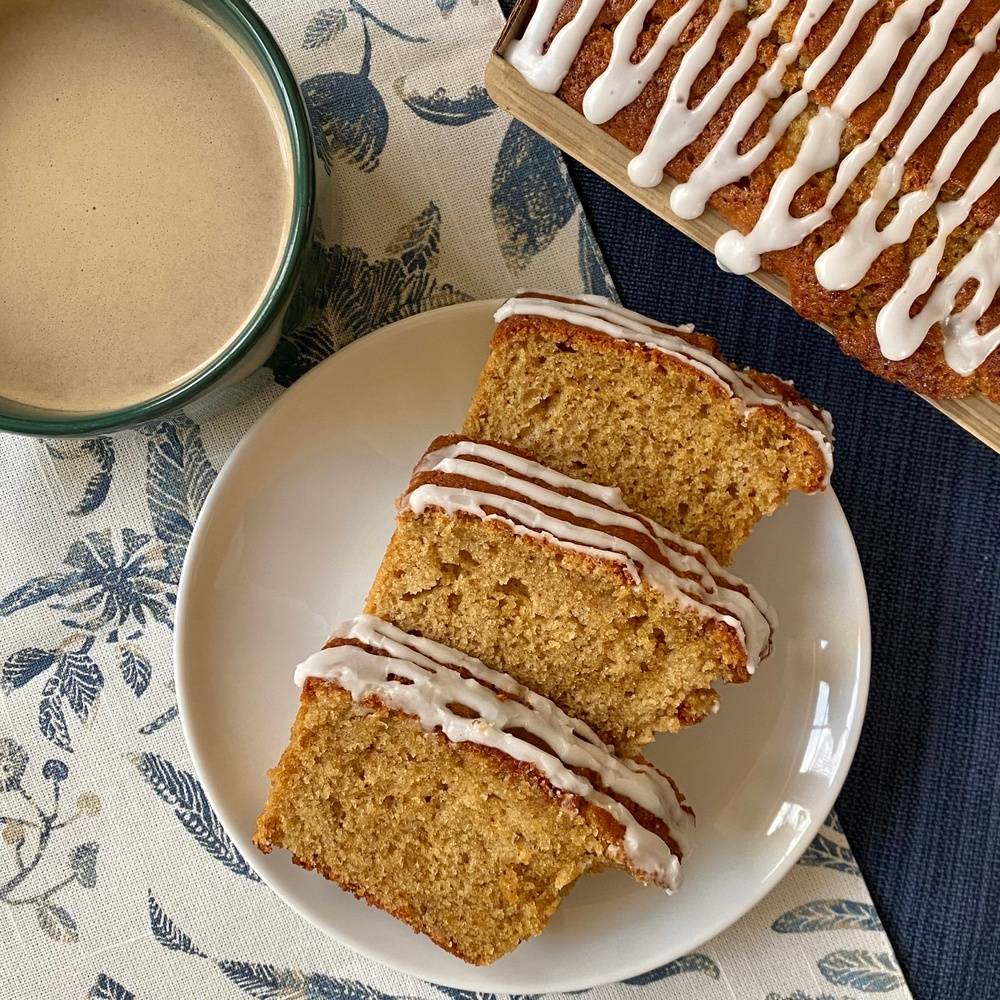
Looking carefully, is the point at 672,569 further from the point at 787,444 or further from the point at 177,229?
the point at 177,229

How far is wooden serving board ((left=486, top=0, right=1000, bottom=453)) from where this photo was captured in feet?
4.77

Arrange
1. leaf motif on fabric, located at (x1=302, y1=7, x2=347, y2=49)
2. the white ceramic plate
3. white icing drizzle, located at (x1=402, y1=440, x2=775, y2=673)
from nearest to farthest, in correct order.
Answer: white icing drizzle, located at (x1=402, y1=440, x2=775, y2=673), the white ceramic plate, leaf motif on fabric, located at (x1=302, y1=7, x2=347, y2=49)

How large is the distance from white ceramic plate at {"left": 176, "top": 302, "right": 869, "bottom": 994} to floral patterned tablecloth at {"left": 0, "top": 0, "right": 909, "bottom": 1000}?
143 mm

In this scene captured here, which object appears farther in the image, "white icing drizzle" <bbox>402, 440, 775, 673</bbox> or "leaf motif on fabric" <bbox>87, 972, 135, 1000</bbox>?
"leaf motif on fabric" <bbox>87, 972, 135, 1000</bbox>

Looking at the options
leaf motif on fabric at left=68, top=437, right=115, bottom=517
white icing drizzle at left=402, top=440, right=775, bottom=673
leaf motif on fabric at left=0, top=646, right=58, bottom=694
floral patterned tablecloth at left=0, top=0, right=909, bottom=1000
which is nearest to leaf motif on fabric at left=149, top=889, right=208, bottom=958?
floral patterned tablecloth at left=0, top=0, right=909, bottom=1000

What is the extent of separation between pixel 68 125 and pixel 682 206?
35.1 inches

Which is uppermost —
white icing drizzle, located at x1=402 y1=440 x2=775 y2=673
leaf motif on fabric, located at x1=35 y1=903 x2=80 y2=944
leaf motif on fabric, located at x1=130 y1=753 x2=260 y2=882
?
white icing drizzle, located at x1=402 y1=440 x2=775 y2=673

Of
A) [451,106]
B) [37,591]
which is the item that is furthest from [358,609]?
[451,106]

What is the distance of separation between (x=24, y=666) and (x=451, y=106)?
1242mm

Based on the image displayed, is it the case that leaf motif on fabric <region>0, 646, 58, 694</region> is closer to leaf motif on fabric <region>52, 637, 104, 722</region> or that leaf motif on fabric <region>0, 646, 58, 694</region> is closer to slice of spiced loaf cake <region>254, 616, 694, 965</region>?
leaf motif on fabric <region>52, 637, 104, 722</region>

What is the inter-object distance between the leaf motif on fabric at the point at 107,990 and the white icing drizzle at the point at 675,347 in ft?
4.37

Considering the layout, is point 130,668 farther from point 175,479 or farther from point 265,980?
Result: point 265,980

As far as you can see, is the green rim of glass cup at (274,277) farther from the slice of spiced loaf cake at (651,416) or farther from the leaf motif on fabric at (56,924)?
the leaf motif on fabric at (56,924)

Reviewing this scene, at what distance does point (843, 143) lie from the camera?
1.42 m
